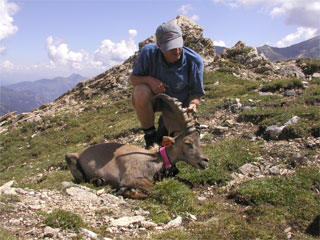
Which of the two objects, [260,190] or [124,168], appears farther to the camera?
[124,168]

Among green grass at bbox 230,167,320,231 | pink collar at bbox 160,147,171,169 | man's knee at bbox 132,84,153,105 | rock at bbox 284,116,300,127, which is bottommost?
green grass at bbox 230,167,320,231

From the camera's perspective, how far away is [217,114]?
12805 mm

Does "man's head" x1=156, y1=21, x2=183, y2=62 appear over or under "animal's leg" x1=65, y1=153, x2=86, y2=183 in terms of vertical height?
over

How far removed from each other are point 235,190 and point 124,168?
7.96ft

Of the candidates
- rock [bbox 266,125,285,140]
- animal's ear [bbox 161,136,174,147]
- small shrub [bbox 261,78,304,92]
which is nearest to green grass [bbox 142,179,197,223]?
animal's ear [bbox 161,136,174,147]

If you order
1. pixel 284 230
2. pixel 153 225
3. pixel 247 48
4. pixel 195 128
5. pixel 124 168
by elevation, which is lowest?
pixel 284 230

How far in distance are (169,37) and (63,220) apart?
3994 mm

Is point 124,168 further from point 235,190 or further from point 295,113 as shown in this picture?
point 295,113

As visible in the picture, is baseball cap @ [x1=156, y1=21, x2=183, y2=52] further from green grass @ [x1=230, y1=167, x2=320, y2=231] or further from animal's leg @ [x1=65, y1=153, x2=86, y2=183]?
animal's leg @ [x1=65, y1=153, x2=86, y2=183]

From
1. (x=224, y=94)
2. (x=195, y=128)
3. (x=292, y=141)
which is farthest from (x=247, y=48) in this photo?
(x=195, y=128)

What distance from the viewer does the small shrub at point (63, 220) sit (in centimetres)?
412

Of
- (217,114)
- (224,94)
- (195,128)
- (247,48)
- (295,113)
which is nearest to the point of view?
(195,128)

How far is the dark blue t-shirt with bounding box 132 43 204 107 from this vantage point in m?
6.56

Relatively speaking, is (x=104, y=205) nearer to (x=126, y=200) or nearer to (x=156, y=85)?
(x=126, y=200)
